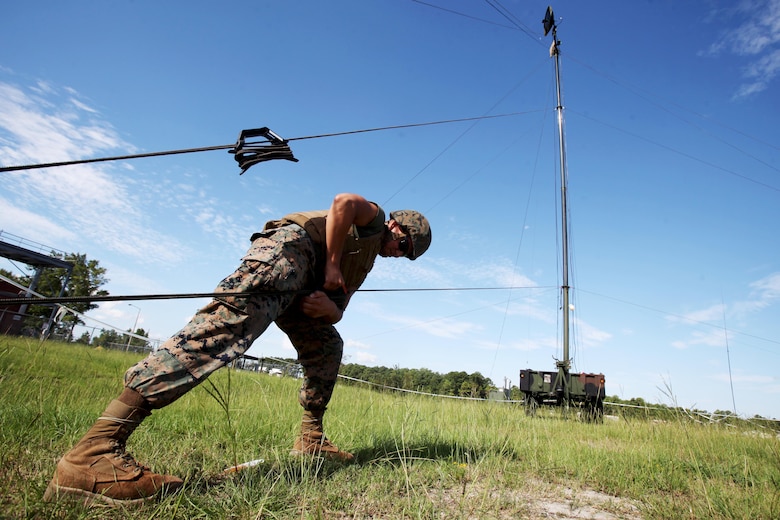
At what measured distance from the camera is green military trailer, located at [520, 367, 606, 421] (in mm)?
9422

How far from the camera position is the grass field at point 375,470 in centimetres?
164

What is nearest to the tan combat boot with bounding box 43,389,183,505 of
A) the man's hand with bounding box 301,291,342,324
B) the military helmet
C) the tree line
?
the man's hand with bounding box 301,291,342,324

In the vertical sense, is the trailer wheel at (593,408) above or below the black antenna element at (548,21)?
below

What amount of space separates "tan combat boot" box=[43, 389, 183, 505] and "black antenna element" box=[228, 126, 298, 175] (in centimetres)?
142

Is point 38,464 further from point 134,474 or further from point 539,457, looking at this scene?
point 539,457

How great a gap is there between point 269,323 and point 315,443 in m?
1.02

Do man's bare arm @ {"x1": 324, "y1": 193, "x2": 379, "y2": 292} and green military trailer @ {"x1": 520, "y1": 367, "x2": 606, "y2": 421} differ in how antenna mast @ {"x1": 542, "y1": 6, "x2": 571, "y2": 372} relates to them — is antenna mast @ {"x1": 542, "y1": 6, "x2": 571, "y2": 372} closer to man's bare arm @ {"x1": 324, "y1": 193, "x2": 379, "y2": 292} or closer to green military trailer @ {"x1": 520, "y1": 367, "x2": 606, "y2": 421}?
green military trailer @ {"x1": 520, "y1": 367, "x2": 606, "y2": 421}

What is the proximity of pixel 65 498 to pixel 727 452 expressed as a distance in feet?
15.9

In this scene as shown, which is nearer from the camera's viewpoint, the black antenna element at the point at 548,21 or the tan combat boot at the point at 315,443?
the tan combat boot at the point at 315,443

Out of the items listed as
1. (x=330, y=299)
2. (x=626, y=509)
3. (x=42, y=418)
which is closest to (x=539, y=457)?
(x=626, y=509)

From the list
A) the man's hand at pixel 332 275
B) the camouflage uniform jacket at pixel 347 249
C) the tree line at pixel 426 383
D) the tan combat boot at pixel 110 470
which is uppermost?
the camouflage uniform jacket at pixel 347 249

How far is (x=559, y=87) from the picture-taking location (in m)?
14.6

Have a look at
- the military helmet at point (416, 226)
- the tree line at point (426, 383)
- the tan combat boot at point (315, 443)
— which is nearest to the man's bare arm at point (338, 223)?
the military helmet at point (416, 226)

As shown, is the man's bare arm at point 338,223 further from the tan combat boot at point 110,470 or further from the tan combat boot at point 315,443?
the tan combat boot at point 110,470
